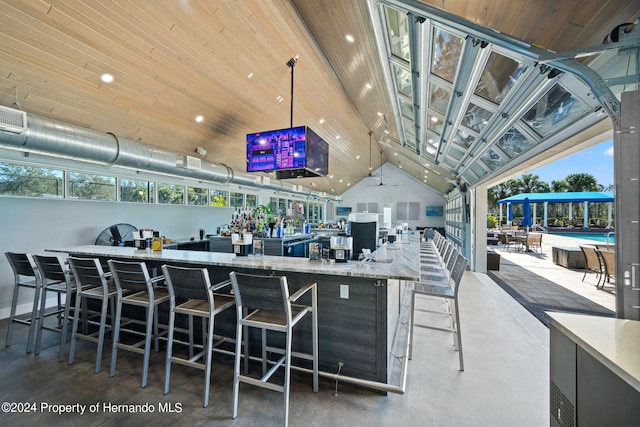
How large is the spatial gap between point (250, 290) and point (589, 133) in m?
3.38

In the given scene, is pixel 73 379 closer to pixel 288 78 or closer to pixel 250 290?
pixel 250 290

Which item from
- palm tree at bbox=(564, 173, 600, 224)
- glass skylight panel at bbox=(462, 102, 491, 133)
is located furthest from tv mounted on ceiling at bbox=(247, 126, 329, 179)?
palm tree at bbox=(564, 173, 600, 224)

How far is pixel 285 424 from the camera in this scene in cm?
171

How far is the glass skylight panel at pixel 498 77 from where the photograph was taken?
2.32m

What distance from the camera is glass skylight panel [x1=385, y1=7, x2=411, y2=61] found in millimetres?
2629

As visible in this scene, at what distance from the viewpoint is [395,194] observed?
15.8m

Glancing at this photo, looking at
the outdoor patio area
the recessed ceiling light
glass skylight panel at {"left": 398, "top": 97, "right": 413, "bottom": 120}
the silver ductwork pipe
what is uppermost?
glass skylight panel at {"left": 398, "top": 97, "right": 413, "bottom": 120}

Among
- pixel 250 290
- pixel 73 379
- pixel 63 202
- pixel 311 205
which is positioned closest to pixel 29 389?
pixel 73 379

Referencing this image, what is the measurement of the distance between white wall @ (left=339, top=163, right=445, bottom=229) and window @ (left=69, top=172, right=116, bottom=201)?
12231 mm

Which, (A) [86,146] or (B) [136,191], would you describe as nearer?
(A) [86,146]

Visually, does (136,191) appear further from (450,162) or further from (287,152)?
(450,162)

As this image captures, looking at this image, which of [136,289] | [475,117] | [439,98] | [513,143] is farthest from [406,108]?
[136,289]

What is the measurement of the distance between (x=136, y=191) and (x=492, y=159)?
276 inches

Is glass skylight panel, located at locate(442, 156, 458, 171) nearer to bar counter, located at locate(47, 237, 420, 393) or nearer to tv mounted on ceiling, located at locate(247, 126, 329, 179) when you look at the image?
tv mounted on ceiling, located at locate(247, 126, 329, 179)
